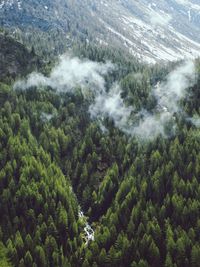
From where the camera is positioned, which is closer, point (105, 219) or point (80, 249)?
point (80, 249)

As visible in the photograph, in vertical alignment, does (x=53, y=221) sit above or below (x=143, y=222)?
below

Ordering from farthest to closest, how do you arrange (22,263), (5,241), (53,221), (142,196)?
(142,196) → (53,221) → (5,241) → (22,263)

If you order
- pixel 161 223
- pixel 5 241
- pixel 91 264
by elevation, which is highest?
pixel 161 223

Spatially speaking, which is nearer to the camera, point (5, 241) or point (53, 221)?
point (5, 241)

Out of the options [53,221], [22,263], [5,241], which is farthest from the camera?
[53,221]

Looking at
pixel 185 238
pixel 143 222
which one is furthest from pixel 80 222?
pixel 185 238

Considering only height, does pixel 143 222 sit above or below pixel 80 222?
above

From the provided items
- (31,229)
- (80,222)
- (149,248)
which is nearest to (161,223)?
(149,248)

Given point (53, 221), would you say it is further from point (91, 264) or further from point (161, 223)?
point (161, 223)

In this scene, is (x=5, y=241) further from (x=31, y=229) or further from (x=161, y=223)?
(x=161, y=223)
